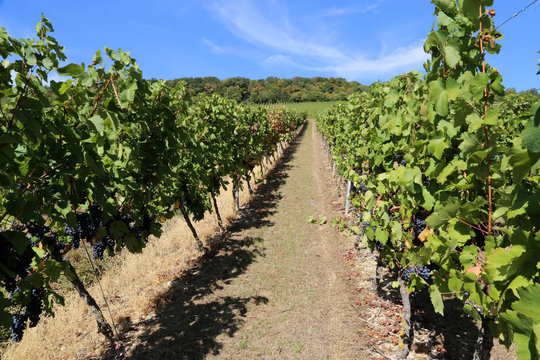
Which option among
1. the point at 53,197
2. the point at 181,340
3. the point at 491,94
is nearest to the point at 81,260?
the point at 181,340

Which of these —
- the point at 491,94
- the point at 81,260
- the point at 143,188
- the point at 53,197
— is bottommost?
the point at 81,260

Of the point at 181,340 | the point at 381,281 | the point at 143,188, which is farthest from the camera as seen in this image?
the point at 381,281

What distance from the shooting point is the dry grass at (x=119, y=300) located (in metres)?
4.71

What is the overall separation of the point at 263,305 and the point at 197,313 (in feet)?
4.59

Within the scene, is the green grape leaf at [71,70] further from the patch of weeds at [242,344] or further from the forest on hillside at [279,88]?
the forest on hillside at [279,88]

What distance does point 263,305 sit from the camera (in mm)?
5723

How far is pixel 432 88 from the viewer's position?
2078 mm

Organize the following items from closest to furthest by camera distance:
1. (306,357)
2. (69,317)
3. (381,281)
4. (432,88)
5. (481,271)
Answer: (481,271)
(432,88)
(306,357)
(69,317)
(381,281)

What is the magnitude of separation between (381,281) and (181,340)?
4.59m

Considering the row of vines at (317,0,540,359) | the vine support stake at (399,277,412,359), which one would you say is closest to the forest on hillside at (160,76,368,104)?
the vine support stake at (399,277,412,359)

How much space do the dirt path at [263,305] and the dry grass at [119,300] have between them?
0.49 metres

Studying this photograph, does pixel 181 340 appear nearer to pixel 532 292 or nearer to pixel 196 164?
pixel 196 164

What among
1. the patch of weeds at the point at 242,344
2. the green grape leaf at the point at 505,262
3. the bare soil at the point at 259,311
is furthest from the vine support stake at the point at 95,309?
the green grape leaf at the point at 505,262

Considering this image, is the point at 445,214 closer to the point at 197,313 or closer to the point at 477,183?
the point at 477,183
